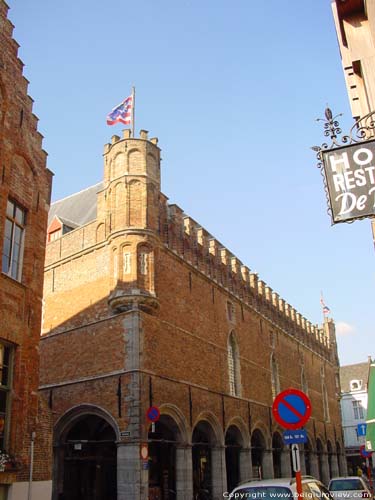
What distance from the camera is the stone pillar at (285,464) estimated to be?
2697cm

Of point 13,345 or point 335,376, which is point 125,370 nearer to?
point 13,345

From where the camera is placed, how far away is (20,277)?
11312 mm

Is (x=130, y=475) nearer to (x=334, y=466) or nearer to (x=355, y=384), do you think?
(x=334, y=466)

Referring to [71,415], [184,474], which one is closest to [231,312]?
[184,474]

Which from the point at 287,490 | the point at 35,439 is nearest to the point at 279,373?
the point at 35,439

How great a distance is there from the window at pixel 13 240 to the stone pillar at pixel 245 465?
612 inches

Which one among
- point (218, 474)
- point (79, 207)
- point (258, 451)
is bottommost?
point (218, 474)

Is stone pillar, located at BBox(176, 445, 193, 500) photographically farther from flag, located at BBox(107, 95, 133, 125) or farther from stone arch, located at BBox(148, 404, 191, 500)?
flag, located at BBox(107, 95, 133, 125)

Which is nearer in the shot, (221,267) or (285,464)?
(221,267)

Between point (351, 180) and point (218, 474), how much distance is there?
17.5 metres

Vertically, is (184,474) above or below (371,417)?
below

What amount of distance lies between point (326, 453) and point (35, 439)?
95.3ft

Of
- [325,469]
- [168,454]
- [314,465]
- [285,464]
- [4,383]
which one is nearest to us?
[4,383]

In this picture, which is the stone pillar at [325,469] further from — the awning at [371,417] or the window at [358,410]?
the awning at [371,417]
